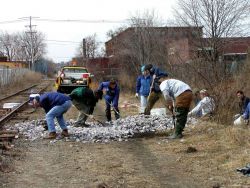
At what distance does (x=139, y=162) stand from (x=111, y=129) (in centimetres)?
398

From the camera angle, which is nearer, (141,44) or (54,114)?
(54,114)

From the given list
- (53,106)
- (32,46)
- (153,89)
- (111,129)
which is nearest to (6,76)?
(153,89)

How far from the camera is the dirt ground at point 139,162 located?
739 cm

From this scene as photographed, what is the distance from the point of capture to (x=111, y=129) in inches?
506

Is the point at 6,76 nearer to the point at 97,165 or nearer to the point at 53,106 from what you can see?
the point at 53,106

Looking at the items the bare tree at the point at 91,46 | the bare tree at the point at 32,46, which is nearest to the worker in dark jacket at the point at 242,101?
the bare tree at the point at 91,46

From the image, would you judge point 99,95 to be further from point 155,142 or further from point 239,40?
point 239,40

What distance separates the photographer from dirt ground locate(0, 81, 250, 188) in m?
7.39

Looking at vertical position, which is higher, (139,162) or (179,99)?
(179,99)

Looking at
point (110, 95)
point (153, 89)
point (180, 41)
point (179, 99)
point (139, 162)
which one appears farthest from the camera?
point (180, 41)

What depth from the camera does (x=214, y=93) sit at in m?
14.3

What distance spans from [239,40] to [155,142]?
45.9 ft

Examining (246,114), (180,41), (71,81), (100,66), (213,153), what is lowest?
(213,153)

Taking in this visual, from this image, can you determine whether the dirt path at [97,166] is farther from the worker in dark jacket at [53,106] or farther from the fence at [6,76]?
the fence at [6,76]
